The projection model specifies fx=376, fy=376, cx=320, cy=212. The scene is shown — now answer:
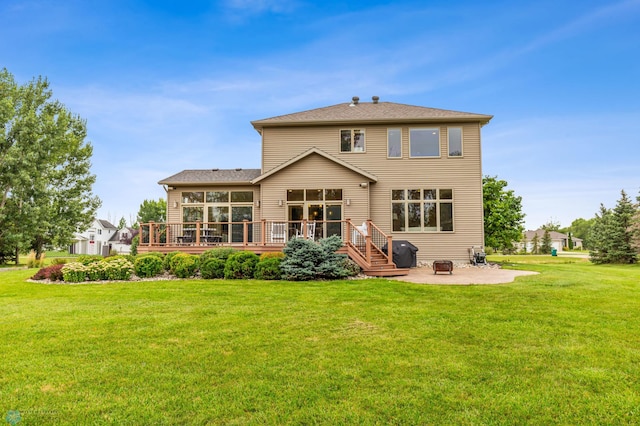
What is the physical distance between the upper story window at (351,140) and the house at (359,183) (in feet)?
0.14

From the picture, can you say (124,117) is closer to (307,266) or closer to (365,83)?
(365,83)

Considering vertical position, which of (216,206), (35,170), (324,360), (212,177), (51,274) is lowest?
(324,360)

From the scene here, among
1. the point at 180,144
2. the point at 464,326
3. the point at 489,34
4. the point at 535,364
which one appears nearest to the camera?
the point at 535,364

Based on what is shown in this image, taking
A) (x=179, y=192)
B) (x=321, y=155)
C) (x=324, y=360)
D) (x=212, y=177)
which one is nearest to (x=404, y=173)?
(x=321, y=155)

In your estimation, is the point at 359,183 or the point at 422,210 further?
the point at 422,210

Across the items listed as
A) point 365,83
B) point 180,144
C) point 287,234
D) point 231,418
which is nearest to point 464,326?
point 231,418

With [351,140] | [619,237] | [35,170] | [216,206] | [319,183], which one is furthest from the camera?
[619,237]

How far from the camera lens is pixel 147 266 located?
10.9 metres

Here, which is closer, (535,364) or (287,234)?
(535,364)

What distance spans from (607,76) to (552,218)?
229 ft

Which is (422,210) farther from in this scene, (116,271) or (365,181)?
(116,271)

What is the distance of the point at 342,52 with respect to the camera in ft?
57.1

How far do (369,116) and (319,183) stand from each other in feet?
12.2

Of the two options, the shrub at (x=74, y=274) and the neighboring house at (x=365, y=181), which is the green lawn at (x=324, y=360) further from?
the neighboring house at (x=365, y=181)
